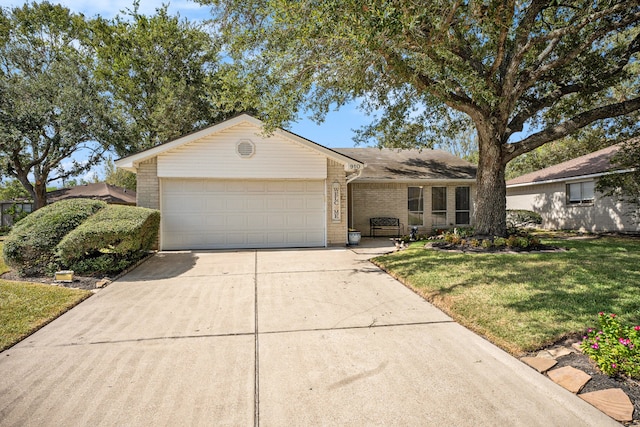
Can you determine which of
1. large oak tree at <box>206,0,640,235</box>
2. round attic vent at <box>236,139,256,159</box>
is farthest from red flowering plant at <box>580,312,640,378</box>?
round attic vent at <box>236,139,256,159</box>

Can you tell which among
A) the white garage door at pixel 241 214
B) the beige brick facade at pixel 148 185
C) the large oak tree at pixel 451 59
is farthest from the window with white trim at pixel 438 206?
the beige brick facade at pixel 148 185

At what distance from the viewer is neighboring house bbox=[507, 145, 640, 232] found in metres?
13.6

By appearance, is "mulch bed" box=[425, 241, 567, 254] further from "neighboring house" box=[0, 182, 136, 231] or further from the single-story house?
"neighboring house" box=[0, 182, 136, 231]

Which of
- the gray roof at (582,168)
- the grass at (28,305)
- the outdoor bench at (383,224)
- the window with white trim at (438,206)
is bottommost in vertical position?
the grass at (28,305)

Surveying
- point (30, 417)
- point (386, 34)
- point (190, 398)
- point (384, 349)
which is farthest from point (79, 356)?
point (386, 34)

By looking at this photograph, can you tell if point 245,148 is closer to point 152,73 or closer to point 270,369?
point 270,369

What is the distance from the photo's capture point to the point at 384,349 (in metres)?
3.81

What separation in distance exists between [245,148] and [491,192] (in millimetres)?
7806

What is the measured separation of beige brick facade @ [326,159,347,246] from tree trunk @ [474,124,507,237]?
4.37 metres

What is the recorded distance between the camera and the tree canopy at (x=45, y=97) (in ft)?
54.5

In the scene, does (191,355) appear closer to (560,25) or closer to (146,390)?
(146,390)

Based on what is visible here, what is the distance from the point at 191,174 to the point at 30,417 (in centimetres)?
884

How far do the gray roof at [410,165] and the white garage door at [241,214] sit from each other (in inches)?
145

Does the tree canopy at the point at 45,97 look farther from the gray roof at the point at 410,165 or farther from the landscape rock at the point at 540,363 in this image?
the landscape rock at the point at 540,363
